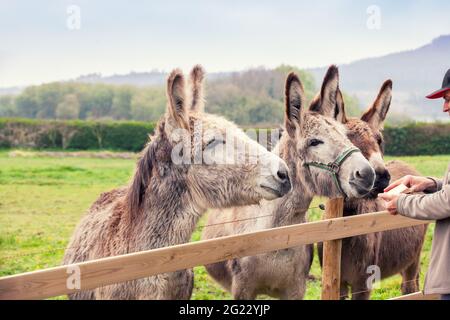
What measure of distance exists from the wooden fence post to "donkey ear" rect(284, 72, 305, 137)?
62 cm

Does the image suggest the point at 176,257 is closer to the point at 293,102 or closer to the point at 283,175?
the point at 283,175

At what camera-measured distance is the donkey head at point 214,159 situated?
9.55 feet

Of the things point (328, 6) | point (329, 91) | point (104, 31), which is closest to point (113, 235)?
point (104, 31)

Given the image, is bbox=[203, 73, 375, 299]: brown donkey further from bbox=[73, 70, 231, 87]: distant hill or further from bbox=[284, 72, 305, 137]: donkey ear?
bbox=[73, 70, 231, 87]: distant hill

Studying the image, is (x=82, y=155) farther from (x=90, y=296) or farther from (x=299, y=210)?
(x=299, y=210)

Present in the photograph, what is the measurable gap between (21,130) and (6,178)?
30cm

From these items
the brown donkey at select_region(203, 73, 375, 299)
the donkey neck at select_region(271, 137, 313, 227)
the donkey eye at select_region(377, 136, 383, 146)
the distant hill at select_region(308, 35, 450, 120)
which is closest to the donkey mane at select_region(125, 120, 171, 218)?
the brown donkey at select_region(203, 73, 375, 299)

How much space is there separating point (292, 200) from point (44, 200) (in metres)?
1.65

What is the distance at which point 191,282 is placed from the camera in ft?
10.0

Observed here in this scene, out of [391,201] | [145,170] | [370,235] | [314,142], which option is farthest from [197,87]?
[370,235]

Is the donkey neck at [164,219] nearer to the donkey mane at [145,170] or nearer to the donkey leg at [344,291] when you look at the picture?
the donkey mane at [145,170]

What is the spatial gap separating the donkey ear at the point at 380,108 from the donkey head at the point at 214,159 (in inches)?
60.3

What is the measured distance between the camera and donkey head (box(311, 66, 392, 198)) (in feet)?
12.5

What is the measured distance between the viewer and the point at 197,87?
313 cm
